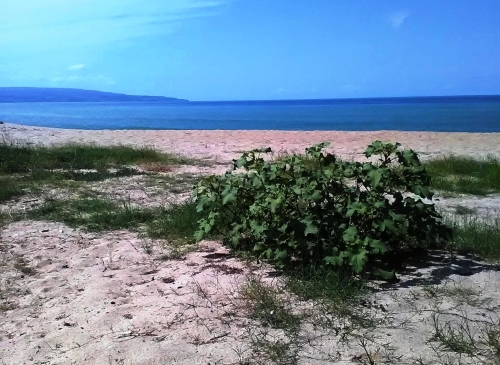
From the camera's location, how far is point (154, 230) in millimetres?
5477

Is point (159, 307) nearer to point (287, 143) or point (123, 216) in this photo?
Answer: point (123, 216)

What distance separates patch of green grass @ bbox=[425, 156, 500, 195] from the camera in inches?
307

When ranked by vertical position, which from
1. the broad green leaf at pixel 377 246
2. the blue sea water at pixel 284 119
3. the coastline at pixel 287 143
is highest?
the broad green leaf at pixel 377 246

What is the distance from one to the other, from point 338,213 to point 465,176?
5.66 meters

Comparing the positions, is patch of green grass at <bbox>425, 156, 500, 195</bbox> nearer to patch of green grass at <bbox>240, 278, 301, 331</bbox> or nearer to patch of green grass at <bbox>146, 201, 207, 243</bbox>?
patch of green grass at <bbox>146, 201, 207, 243</bbox>

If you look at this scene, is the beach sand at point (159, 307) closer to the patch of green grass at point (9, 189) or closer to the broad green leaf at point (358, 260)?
the broad green leaf at point (358, 260)

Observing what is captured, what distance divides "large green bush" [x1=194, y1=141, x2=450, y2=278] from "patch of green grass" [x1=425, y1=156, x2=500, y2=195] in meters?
3.54

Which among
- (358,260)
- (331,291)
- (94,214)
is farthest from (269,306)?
(94,214)

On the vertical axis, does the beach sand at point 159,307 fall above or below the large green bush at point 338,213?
below

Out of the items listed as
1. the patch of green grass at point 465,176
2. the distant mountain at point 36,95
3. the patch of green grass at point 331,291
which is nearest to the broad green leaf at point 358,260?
the patch of green grass at point 331,291

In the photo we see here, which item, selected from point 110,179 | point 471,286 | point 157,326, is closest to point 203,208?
point 157,326

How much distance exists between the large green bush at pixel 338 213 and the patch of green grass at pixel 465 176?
3541 mm

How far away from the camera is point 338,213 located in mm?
4180

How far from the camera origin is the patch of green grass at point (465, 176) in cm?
779
